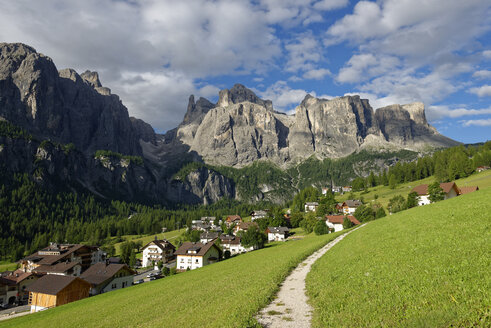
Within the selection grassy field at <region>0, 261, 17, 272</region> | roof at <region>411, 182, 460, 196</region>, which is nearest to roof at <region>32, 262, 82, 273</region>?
grassy field at <region>0, 261, 17, 272</region>

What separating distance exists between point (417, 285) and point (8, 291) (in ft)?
316

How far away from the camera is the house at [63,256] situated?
90.5 metres

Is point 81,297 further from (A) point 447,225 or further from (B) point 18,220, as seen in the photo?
(B) point 18,220

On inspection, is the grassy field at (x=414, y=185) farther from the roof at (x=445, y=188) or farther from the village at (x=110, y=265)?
the village at (x=110, y=265)

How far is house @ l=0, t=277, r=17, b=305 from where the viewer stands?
70.3 meters

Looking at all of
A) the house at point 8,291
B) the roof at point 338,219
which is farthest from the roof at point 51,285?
the roof at point 338,219

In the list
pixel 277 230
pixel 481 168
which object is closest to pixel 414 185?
pixel 481 168

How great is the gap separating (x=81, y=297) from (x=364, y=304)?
64.1 meters

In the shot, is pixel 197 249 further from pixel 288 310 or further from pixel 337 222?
pixel 288 310

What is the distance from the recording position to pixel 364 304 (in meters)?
13.9

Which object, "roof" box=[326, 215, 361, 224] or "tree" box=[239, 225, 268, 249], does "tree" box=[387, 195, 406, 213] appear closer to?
"roof" box=[326, 215, 361, 224]

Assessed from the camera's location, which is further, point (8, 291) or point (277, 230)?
point (277, 230)

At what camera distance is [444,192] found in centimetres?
7594

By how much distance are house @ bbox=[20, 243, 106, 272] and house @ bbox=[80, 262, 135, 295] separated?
28.3 metres
